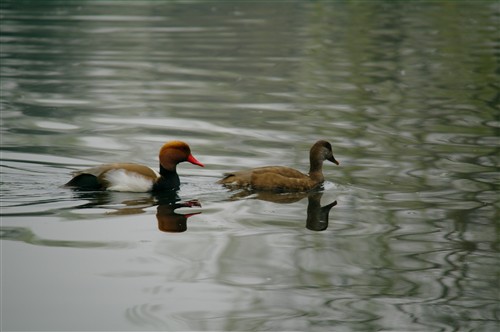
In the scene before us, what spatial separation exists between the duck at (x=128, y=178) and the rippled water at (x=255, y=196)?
0.37ft

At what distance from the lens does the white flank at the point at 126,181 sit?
989 cm

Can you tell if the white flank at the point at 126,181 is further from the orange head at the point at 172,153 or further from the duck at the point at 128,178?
the orange head at the point at 172,153

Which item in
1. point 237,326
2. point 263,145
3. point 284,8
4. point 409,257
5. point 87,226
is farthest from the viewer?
point 284,8

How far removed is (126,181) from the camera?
9.93m

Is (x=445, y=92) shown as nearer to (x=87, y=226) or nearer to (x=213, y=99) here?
(x=213, y=99)

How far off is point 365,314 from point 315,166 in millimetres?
4065

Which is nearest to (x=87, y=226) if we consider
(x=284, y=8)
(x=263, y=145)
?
(x=263, y=145)

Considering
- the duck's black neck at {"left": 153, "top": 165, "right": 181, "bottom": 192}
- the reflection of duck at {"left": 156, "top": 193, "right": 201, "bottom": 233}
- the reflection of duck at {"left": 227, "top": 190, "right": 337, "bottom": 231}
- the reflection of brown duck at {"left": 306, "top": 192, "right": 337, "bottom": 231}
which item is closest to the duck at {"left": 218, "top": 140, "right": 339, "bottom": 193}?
the reflection of duck at {"left": 227, "top": 190, "right": 337, "bottom": 231}

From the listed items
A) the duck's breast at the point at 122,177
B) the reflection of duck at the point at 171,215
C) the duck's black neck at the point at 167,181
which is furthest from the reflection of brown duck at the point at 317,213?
the duck's breast at the point at 122,177

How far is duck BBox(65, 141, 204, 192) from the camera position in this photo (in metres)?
9.89

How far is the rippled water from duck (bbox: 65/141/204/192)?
11 cm

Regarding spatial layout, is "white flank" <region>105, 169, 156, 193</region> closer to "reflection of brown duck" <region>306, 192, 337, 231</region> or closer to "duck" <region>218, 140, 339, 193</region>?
"duck" <region>218, 140, 339, 193</region>

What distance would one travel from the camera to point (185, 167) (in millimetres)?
11344

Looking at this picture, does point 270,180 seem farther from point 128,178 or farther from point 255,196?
point 128,178
